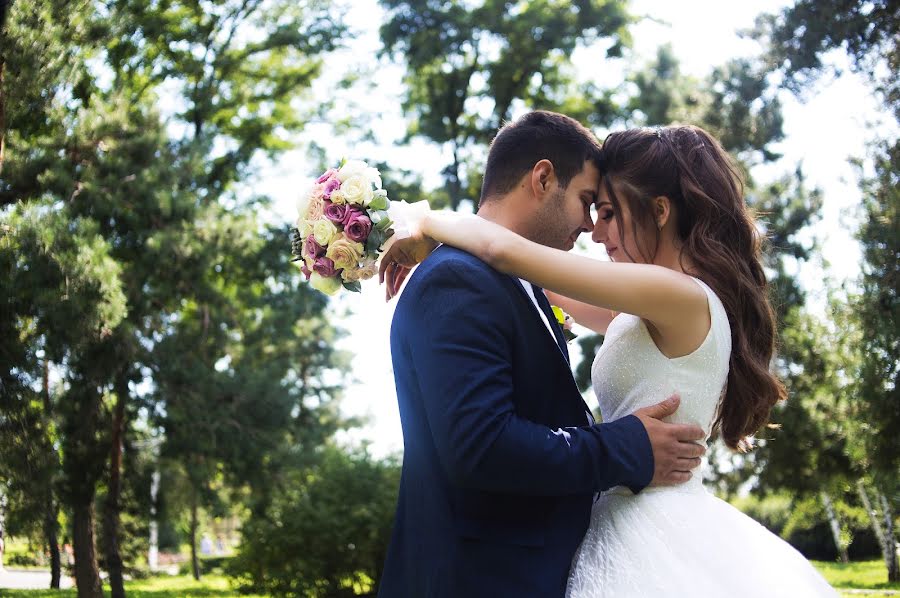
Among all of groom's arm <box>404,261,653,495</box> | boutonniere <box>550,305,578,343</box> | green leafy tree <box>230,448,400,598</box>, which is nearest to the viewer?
groom's arm <box>404,261,653,495</box>

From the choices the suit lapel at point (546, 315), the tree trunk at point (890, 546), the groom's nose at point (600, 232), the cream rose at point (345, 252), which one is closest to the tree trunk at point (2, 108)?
the cream rose at point (345, 252)

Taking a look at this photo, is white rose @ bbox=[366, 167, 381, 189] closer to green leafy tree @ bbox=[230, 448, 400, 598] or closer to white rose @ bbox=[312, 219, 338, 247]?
white rose @ bbox=[312, 219, 338, 247]

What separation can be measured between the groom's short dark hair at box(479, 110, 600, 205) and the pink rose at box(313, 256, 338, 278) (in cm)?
59

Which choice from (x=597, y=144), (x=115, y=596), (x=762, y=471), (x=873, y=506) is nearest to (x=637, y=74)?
(x=762, y=471)

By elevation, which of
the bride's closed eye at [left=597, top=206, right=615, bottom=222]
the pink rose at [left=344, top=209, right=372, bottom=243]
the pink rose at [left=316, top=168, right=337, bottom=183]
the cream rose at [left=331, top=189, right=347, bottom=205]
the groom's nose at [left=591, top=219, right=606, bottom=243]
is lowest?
the pink rose at [left=344, top=209, right=372, bottom=243]

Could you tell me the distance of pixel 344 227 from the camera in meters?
3.01

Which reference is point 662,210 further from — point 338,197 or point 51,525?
point 51,525

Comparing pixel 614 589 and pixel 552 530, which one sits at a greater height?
pixel 552 530

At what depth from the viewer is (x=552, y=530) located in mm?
2479

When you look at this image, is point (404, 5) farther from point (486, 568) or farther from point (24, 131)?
point (486, 568)

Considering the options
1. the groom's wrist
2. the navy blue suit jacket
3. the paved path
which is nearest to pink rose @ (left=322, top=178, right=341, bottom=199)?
the navy blue suit jacket

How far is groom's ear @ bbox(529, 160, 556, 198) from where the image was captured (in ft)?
9.82

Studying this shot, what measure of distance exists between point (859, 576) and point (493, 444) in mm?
23420

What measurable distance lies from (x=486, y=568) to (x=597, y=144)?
154cm
